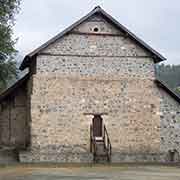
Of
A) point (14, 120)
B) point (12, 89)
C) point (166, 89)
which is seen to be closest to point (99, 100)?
point (166, 89)

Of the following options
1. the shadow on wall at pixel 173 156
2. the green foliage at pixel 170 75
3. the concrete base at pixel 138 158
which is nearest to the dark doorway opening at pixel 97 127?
the concrete base at pixel 138 158

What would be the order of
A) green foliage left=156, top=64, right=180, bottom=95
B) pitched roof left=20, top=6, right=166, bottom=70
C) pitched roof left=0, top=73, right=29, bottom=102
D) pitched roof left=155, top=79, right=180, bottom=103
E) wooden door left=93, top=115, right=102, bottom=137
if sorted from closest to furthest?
pitched roof left=20, top=6, right=166, bottom=70 → pitched roof left=155, top=79, right=180, bottom=103 → wooden door left=93, top=115, right=102, bottom=137 → pitched roof left=0, top=73, right=29, bottom=102 → green foliage left=156, top=64, right=180, bottom=95

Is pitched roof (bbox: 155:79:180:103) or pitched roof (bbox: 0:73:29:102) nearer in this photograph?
pitched roof (bbox: 155:79:180:103)

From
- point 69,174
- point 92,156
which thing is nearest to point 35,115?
point 92,156

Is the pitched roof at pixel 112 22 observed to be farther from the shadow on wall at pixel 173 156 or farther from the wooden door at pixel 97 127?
the shadow on wall at pixel 173 156

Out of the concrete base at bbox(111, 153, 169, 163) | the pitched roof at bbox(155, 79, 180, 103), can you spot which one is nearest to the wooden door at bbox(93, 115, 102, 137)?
the concrete base at bbox(111, 153, 169, 163)

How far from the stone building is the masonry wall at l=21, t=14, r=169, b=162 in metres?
0.05

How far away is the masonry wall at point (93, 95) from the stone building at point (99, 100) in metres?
0.05

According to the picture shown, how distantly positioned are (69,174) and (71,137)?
6.90 meters

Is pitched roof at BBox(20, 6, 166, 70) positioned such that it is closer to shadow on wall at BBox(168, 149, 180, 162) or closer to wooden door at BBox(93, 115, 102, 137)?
wooden door at BBox(93, 115, 102, 137)

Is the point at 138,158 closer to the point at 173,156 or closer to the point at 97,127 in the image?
the point at 173,156

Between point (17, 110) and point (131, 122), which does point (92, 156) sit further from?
point (17, 110)

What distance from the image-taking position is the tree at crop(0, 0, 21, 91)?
26.0m

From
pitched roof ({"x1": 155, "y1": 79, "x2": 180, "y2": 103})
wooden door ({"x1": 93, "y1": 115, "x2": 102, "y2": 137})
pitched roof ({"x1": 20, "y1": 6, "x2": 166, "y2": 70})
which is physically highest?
pitched roof ({"x1": 20, "y1": 6, "x2": 166, "y2": 70})
